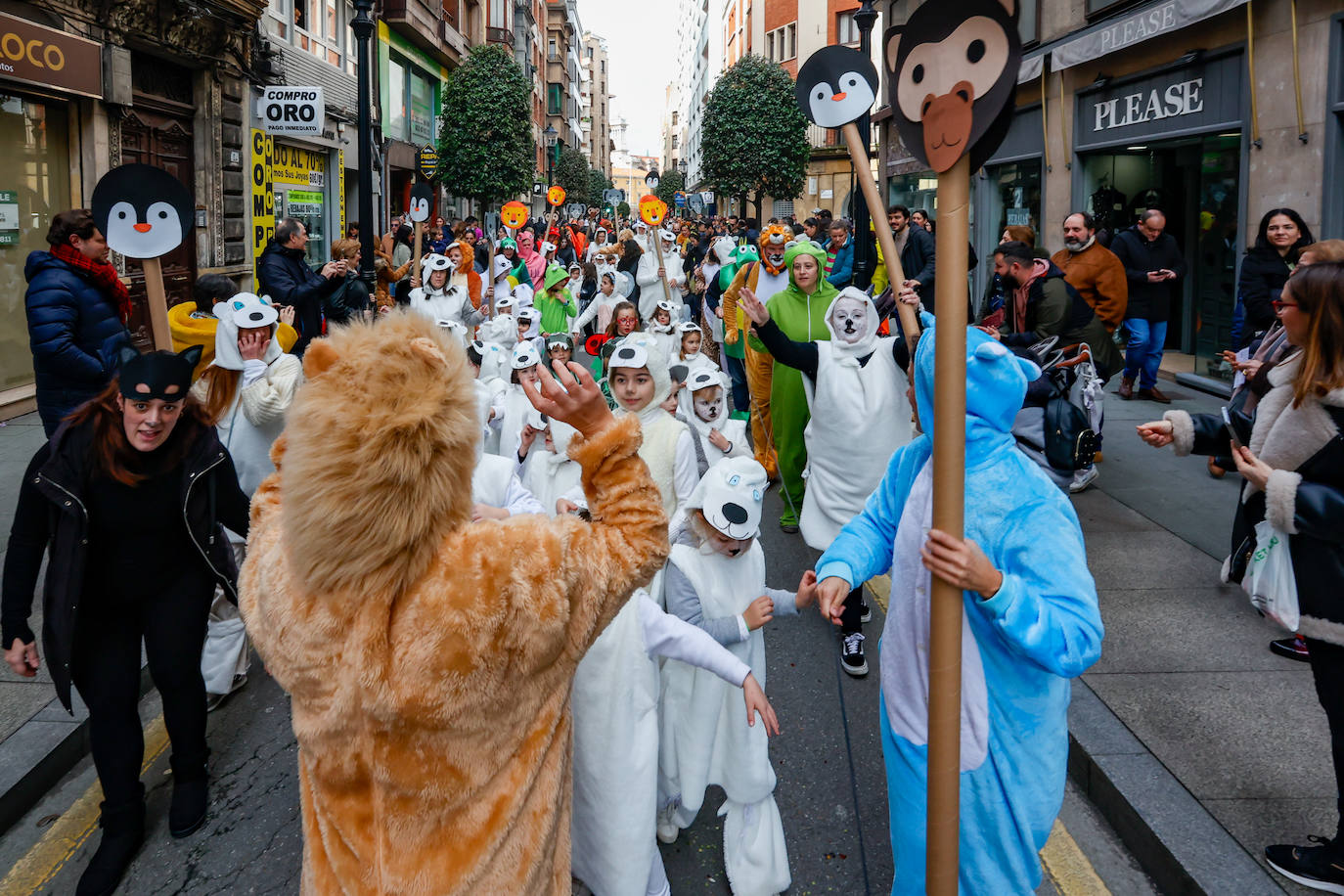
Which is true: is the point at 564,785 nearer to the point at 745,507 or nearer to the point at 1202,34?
the point at 745,507

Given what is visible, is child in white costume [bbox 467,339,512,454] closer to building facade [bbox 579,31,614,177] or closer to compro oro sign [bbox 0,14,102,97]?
compro oro sign [bbox 0,14,102,97]

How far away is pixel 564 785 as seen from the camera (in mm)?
2299

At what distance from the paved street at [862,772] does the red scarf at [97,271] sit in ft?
8.36

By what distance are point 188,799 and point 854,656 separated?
304 cm

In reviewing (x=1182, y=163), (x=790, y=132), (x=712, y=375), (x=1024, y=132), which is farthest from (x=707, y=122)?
(x=712, y=375)

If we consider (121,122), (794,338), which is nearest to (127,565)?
(794,338)

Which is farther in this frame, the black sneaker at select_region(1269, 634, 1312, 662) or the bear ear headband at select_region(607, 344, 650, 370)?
the black sneaker at select_region(1269, 634, 1312, 662)

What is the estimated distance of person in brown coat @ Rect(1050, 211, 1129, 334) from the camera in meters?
8.79

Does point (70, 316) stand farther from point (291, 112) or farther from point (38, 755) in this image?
point (291, 112)

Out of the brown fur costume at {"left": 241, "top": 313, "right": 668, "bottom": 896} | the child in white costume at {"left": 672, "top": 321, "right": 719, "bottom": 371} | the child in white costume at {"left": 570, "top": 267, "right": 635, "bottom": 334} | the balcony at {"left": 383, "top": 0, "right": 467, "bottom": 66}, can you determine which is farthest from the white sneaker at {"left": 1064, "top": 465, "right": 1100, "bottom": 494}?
the balcony at {"left": 383, "top": 0, "right": 467, "bottom": 66}

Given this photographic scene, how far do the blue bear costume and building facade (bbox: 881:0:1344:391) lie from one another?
9510 millimetres

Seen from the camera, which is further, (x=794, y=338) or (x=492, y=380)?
(x=794, y=338)

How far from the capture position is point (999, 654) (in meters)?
2.55

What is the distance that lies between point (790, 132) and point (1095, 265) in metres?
31.4
